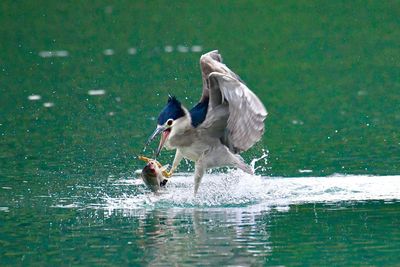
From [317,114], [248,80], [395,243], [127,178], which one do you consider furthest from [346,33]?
[395,243]

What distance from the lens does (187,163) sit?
17.1 metres

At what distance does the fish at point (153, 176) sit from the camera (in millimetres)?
14359

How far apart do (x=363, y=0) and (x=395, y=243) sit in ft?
86.5

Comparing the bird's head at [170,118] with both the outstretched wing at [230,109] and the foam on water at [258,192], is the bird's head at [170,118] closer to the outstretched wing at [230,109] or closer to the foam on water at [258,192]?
the outstretched wing at [230,109]

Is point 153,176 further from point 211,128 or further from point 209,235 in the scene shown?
point 209,235

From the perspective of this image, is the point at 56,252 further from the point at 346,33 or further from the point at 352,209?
the point at 346,33

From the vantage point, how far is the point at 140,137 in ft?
62.9

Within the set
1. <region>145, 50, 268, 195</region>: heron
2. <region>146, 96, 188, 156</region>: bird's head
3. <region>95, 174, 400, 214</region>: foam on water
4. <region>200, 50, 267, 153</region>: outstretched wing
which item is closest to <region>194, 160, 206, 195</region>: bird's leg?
<region>145, 50, 268, 195</region>: heron

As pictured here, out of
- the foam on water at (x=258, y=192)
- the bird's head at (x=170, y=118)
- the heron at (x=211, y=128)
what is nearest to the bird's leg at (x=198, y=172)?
the heron at (x=211, y=128)

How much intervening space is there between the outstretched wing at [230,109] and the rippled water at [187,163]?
0.69m

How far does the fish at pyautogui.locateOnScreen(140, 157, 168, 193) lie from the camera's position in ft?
47.1

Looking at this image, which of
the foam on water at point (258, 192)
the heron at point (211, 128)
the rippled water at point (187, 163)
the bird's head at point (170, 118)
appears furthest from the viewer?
the foam on water at point (258, 192)

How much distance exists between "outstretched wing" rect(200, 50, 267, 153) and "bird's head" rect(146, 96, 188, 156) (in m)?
0.43

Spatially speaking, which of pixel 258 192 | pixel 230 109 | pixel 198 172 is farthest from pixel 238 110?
pixel 258 192
